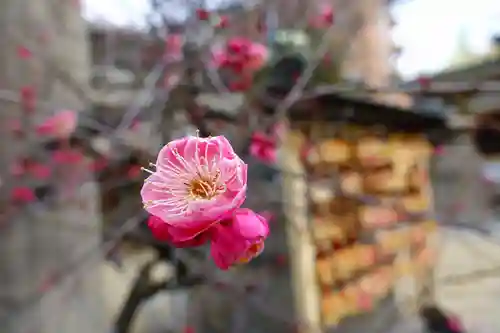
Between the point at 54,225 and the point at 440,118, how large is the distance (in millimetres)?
1005

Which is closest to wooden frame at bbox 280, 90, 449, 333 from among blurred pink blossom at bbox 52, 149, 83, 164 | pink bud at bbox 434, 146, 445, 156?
pink bud at bbox 434, 146, 445, 156

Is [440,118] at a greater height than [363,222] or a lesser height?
greater

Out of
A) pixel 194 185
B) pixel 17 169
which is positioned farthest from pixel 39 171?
pixel 194 185

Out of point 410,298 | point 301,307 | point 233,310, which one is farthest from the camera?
point 410,298

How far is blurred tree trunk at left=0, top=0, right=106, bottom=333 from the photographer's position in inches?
36.4

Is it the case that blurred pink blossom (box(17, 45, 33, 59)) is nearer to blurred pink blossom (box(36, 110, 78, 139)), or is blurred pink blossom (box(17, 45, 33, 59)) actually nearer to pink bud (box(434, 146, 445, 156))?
blurred pink blossom (box(36, 110, 78, 139))

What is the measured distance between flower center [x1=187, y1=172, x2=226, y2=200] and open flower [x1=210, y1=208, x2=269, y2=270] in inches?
0.5

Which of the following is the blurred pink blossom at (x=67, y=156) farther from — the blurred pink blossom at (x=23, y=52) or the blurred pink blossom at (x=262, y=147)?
the blurred pink blossom at (x=262, y=147)

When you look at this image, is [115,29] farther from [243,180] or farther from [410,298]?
[410,298]

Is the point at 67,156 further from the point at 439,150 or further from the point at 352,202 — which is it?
the point at 439,150

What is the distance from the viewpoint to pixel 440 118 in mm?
1449

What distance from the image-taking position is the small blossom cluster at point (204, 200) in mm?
246

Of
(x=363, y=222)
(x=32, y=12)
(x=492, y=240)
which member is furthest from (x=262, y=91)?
(x=492, y=240)

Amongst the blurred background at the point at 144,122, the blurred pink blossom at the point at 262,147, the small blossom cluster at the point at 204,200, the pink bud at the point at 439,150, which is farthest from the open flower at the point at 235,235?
the pink bud at the point at 439,150
